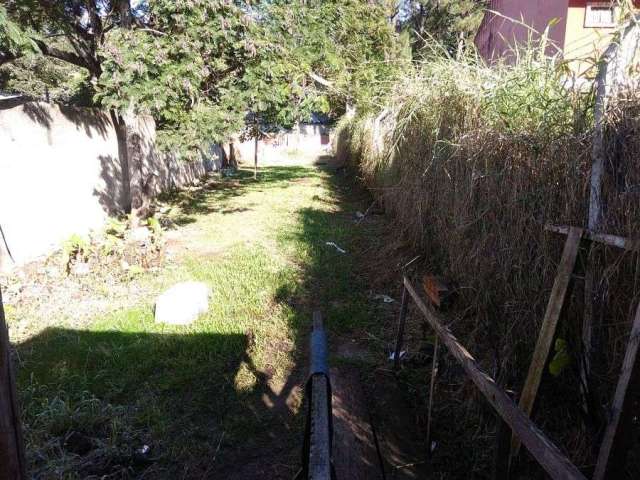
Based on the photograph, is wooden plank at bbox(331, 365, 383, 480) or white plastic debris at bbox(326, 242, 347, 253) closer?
wooden plank at bbox(331, 365, 383, 480)

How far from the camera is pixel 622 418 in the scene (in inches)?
63.4

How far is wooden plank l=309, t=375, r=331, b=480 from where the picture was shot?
3.03 ft

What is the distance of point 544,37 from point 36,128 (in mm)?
6331

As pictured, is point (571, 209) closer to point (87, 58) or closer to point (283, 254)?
point (283, 254)

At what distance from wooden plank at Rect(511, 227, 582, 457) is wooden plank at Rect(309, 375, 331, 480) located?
47.2 inches

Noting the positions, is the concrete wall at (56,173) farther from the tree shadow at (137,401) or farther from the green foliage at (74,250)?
the tree shadow at (137,401)

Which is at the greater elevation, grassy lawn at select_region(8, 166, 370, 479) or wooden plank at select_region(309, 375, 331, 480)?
wooden plank at select_region(309, 375, 331, 480)

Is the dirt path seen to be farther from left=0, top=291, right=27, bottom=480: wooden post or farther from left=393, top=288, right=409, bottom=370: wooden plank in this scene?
left=0, top=291, right=27, bottom=480: wooden post

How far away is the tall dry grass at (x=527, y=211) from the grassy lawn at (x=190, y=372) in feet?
4.83

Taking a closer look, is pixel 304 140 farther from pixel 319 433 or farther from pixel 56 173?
pixel 319 433

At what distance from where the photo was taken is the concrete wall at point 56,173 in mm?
5602

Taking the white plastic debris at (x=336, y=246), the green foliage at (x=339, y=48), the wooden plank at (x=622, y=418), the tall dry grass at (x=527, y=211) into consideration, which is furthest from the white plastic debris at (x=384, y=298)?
the wooden plank at (x=622, y=418)

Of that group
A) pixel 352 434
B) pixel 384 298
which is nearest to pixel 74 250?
pixel 384 298

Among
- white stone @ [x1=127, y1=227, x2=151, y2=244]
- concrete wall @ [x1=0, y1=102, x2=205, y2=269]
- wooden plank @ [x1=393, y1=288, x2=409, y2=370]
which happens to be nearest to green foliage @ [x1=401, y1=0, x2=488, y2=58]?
concrete wall @ [x1=0, y1=102, x2=205, y2=269]
